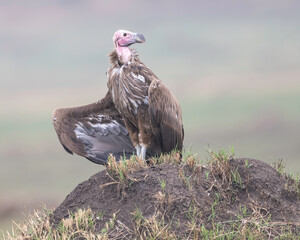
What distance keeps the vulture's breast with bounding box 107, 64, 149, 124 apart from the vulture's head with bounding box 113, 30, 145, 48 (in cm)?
34

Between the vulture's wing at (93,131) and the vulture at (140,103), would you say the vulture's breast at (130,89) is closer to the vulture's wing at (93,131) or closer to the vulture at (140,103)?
the vulture at (140,103)

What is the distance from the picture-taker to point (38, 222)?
23.7 feet

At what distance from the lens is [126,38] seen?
8.47 metres

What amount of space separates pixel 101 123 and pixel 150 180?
2750mm

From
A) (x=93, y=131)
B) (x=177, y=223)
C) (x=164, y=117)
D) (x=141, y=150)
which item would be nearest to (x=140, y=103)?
(x=164, y=117)

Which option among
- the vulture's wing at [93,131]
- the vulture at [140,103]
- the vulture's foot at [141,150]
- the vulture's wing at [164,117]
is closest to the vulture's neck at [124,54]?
the vulture at [140,103]

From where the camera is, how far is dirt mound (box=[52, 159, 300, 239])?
650 centimetres

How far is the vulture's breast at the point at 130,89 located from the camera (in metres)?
8.32

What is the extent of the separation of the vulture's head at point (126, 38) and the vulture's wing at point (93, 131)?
1.14m

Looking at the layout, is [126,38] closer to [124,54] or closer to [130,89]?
[124,54]

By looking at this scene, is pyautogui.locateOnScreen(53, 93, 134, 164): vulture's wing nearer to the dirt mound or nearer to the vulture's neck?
the vulture's neck

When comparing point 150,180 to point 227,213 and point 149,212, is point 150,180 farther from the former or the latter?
point 227,213

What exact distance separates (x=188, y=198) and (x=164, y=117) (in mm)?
1897

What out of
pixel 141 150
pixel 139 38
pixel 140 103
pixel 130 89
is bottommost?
pixel 141 150
